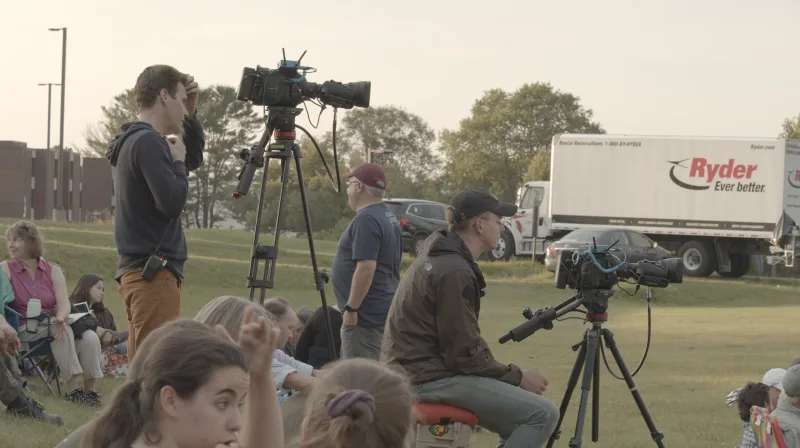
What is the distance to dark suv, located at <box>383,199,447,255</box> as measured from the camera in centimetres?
3531

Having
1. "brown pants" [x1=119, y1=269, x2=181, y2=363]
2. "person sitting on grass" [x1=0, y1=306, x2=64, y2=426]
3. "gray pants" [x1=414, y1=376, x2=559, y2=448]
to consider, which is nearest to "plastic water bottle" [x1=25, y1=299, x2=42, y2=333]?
"person sitting on grass" [x1=0, y1=306, x2=64, y2=426]

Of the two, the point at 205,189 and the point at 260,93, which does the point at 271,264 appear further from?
the point at 205,189

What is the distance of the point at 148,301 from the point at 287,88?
182 centimetres

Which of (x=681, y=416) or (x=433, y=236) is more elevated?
(x=433, y=236)

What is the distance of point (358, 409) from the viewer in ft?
10.3

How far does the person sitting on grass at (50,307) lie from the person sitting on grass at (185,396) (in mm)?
5872

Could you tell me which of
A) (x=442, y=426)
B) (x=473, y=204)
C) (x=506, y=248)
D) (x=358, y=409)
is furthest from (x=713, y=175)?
(x=358, y=409)

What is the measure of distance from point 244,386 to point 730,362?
1206 cm

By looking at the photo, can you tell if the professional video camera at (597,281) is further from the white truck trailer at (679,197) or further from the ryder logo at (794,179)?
the ryder logo at (794,179)

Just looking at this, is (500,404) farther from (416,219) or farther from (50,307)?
(416,219)

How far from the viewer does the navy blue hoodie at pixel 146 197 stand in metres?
5.46

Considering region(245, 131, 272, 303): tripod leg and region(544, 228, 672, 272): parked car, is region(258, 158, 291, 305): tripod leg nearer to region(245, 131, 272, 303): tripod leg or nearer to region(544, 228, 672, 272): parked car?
region(245, 131, 272, 303): tripod leg

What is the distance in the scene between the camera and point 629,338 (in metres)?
17.5

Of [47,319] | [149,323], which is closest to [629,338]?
[47,319]
